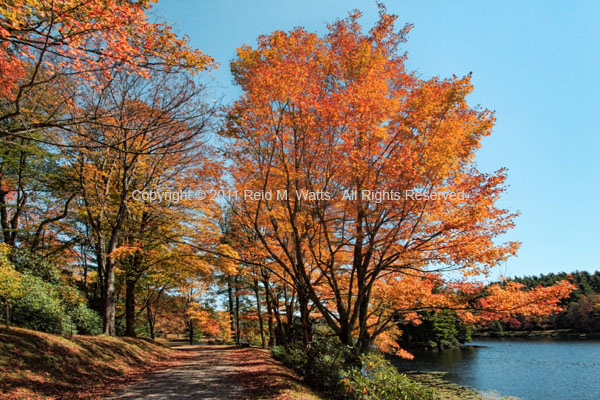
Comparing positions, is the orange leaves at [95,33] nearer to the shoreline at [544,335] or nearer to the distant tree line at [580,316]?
the distant tree line at [580,316]

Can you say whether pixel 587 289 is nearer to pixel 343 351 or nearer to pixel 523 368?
pixel 523 368

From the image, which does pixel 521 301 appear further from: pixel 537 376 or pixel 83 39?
pixel 537 376

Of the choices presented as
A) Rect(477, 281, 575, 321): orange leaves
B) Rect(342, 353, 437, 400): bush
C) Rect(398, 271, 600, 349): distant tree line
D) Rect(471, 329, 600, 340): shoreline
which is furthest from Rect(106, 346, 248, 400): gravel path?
Rect(471, 329, 600, 340): shoreline

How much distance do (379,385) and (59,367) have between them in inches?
301

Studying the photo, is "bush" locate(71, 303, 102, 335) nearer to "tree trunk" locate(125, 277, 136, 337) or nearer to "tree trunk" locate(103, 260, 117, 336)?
"tree trunk" locate(103, 260, 117, 336)

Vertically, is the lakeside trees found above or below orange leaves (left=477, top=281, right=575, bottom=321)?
above

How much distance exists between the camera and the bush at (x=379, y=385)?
242 inches

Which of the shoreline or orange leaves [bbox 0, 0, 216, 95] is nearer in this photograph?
orange leaves [bbox 0, 0, 216, 95]

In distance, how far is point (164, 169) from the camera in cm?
1369

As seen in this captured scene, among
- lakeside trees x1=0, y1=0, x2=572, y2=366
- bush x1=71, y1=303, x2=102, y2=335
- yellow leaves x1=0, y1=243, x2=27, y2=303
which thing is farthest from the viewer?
bush x1=71, y1=303, x2=102, y2=335

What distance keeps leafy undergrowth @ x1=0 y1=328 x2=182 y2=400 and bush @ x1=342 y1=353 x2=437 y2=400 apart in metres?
5.63

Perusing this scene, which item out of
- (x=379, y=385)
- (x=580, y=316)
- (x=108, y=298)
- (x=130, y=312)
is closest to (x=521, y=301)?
(x=379, y=385)

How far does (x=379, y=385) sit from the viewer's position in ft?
20.8

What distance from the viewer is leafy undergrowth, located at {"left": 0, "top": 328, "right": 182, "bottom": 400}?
619cm
